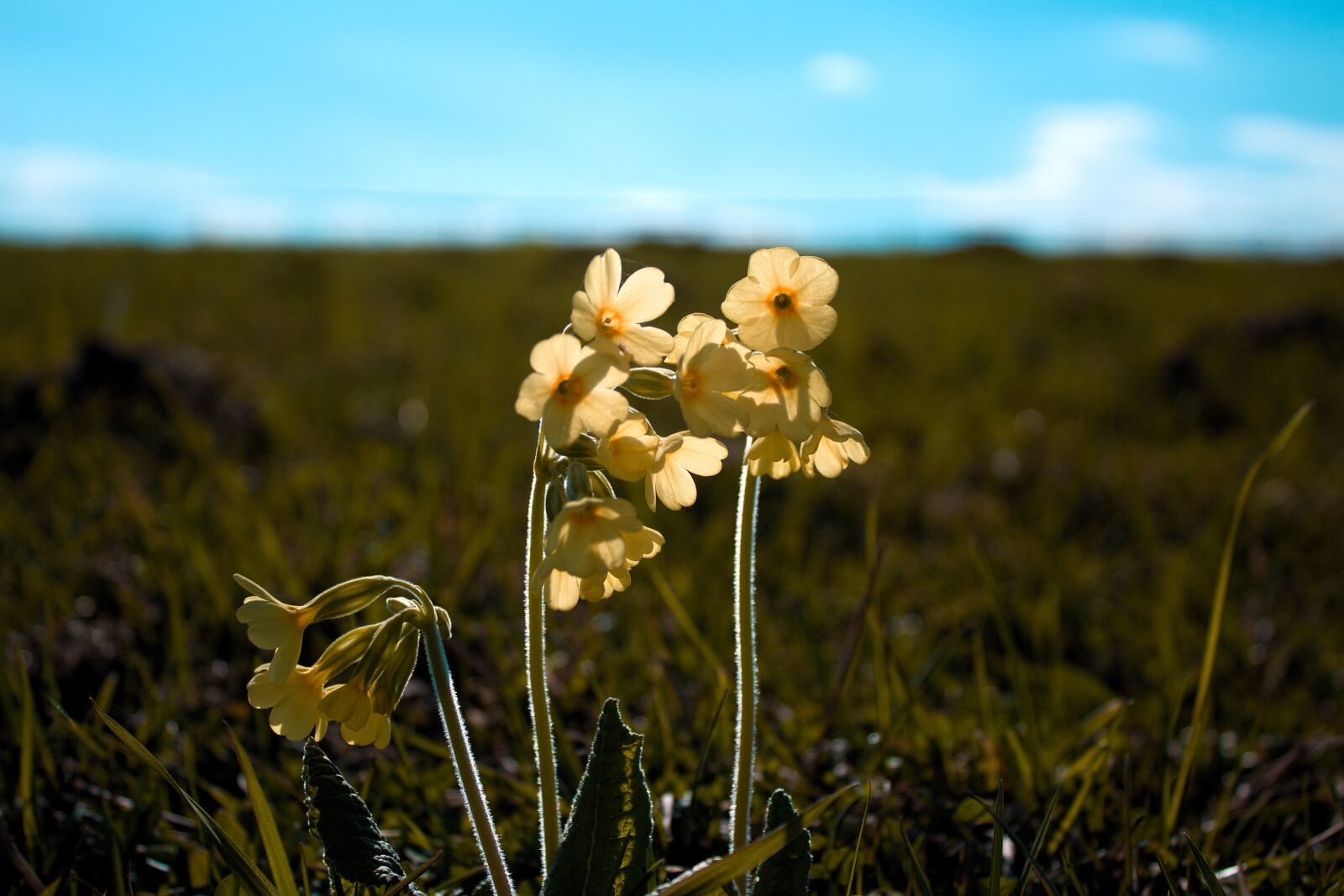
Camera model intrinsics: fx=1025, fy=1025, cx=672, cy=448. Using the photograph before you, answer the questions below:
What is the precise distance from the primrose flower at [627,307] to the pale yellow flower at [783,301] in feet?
0.29

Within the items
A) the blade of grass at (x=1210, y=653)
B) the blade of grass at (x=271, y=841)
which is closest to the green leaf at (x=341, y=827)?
the blade of grass at (x=271, y=841)

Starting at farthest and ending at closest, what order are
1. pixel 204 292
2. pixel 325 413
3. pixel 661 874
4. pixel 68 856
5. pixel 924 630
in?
pixel 204 292, pixel 325 413, pixel 924 630, pixel 68 856, pixel 661 874

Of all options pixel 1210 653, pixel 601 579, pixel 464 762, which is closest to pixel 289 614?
pixel 464 762

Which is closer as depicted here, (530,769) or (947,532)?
(530,769)

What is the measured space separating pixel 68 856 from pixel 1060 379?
18.1 feet

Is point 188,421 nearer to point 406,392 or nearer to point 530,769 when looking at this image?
point 406,392

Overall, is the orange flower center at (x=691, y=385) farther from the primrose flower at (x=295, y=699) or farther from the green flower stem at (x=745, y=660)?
the primrose flower at (x=295, y=699)

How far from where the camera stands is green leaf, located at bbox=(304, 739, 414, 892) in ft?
4.59

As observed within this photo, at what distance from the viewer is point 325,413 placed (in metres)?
4.84

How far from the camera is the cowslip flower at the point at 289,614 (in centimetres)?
125

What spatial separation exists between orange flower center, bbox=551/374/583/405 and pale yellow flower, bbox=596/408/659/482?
0.06 meters

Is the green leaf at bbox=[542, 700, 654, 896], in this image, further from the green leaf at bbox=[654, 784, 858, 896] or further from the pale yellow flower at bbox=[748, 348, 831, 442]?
the pale yellow flower at bbox=[748, 348, 831, 442]

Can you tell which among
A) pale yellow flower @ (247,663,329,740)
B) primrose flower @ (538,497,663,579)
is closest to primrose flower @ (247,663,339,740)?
pale yellow flower @ (247,663,329,740)

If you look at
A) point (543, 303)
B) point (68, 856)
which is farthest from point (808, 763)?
point (543, 303)
